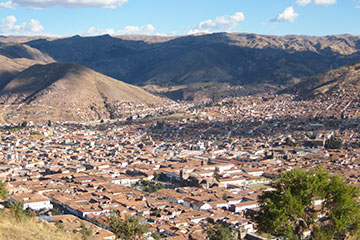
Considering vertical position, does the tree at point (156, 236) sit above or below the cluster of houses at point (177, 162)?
above

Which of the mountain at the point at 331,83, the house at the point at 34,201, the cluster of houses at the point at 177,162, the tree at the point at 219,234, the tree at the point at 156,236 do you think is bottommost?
the cluster of houses at the point at 177,162

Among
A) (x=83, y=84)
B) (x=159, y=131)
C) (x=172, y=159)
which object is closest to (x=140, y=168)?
(x=172, y=159)

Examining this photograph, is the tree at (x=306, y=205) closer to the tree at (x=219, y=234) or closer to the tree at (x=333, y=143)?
the tree at (x=219, y=234)

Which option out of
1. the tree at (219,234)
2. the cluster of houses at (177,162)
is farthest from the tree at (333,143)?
the tree at (219,234)

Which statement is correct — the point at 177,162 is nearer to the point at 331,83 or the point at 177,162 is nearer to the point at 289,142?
the point at 289,142

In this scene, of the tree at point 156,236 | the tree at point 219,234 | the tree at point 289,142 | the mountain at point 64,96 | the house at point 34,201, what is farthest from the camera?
the mountain at point 64,96

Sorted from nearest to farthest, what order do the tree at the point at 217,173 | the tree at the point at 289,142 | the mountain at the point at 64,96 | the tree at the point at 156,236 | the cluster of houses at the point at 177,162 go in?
the tree at the point at 156,236 < the cluster of houses at the point at 177,162 < the tree at the point at 217,173 < the tree at the point at 289,142 < the mountain at the point at 64,96

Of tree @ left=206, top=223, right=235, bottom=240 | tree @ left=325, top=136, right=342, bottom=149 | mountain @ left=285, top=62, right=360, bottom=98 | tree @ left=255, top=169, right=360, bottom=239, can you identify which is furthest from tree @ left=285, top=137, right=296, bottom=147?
tree @ left=255, top=169, right=360, bottom=239
